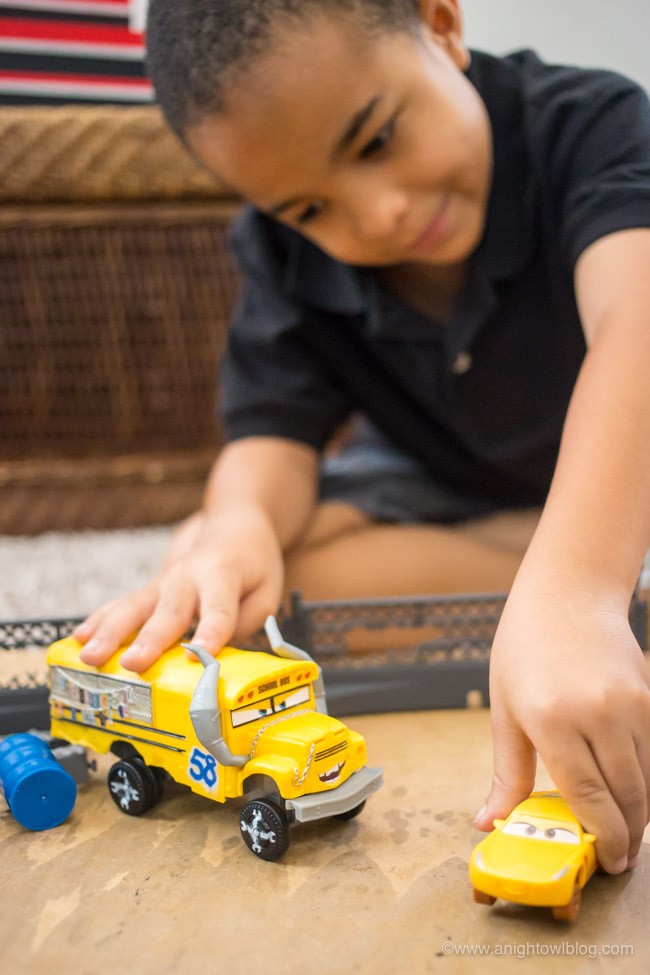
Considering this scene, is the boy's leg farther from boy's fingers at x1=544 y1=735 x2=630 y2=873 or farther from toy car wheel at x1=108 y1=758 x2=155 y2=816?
boy's fingers at x1=544 y1=735 x2=630 y2=873

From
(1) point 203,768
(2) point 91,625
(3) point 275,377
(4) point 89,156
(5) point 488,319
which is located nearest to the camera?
(1) point 203,768

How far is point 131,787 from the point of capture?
0.55 metres

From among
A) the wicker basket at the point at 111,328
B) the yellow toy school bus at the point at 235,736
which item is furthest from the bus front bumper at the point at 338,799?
the wicker basket at the point at 111,328

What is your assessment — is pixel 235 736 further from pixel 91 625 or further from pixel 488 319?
pixel 488 319

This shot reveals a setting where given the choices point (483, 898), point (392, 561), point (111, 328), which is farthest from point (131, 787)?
point (111, 328)

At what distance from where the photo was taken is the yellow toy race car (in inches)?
15.9

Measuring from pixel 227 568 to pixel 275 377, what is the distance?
1.44 ft

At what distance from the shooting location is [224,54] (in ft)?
2.23

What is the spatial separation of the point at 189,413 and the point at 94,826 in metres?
1.02

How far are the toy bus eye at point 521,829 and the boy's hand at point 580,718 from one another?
0.08 feet

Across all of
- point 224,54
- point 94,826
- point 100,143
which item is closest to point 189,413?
point 100,143

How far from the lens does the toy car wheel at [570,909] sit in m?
0.41

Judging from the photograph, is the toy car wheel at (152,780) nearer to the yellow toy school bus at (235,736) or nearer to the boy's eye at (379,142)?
the yellow toy school bus at (235,736)

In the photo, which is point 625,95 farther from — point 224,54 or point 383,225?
point 224,54
